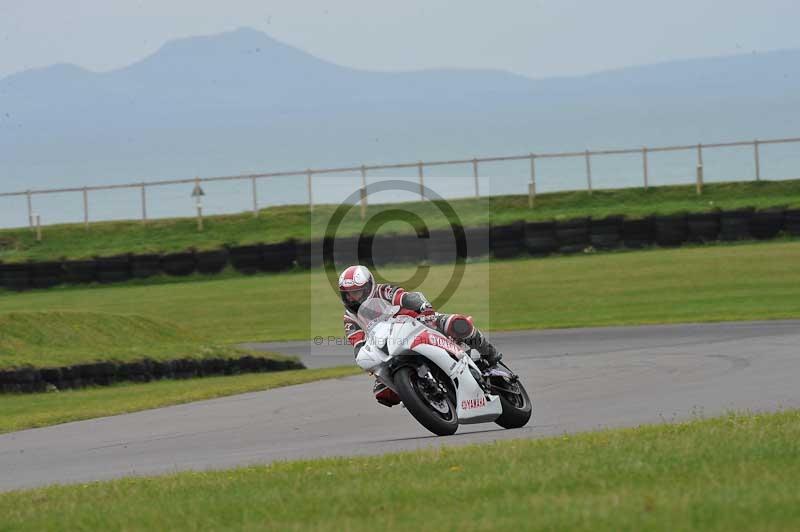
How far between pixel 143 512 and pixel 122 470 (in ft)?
9.56

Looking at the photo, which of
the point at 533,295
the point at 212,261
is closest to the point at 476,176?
the point at 212,261

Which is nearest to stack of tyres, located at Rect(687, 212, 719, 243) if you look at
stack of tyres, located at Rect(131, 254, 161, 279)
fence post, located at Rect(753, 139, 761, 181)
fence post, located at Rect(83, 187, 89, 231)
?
fence post, located at Rect(753, 139, 761, 181)

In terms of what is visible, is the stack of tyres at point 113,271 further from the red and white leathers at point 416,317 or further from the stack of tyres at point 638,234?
the red and white leathers at point 416,317

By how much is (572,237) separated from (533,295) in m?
6.02

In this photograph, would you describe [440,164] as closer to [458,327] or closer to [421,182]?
[421,182]

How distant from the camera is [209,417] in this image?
14109mm

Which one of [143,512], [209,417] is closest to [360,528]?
[143,512]

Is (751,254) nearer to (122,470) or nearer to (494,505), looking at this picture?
(122,470)

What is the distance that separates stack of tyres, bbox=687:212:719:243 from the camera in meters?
35.2

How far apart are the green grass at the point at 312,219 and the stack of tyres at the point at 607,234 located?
333cm

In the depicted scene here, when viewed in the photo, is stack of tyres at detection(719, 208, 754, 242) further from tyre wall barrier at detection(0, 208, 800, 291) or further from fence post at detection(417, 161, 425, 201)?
fence post at detection(417, 161, 425, 201)

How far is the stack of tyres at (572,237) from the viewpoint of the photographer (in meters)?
35.9

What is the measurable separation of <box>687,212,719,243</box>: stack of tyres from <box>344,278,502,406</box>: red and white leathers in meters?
25.0

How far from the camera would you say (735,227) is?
35.1 metres
